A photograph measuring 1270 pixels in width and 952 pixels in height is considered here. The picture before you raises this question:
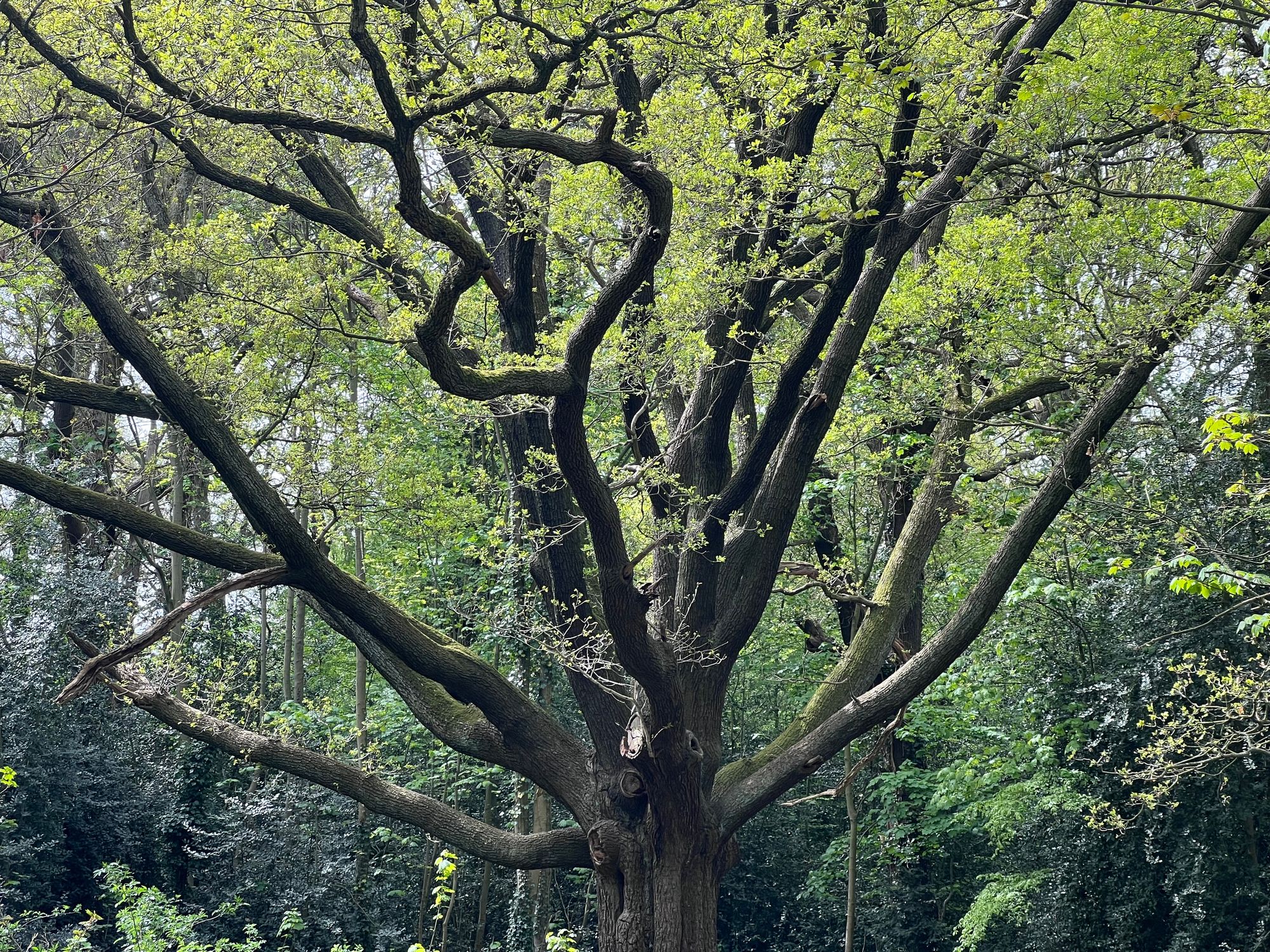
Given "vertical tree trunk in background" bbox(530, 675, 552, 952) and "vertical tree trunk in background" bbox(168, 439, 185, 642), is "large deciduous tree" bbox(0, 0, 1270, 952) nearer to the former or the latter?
"vertical tree trunk in background" bbox(168, 439, 185, 642)

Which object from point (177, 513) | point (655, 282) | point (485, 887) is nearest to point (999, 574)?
point (655, 282)

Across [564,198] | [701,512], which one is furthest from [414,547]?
[564,198]

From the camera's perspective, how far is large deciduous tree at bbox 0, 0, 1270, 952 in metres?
5.45

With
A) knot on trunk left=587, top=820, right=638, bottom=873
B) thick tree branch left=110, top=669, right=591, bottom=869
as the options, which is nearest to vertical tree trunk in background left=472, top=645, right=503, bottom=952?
thick tree branch left=110, top=669, right=591, bottom=869

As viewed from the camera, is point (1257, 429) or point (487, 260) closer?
point (487, 260)

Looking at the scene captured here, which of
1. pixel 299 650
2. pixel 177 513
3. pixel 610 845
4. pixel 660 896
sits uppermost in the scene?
pixel 177 513

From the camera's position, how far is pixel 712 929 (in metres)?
7.09

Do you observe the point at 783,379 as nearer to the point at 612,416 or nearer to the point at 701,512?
the point at 701,512

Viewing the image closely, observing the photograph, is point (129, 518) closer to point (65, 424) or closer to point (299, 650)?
point (299, 650)

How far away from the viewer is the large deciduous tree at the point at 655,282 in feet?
17.9

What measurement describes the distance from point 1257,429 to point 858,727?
328 centimetres

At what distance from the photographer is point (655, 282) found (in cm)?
786

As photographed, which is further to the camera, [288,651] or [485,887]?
[288,651]

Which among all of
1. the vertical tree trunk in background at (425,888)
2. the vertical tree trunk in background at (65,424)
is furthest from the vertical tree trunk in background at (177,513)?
the vertical tree trunk in background at (425,888)
